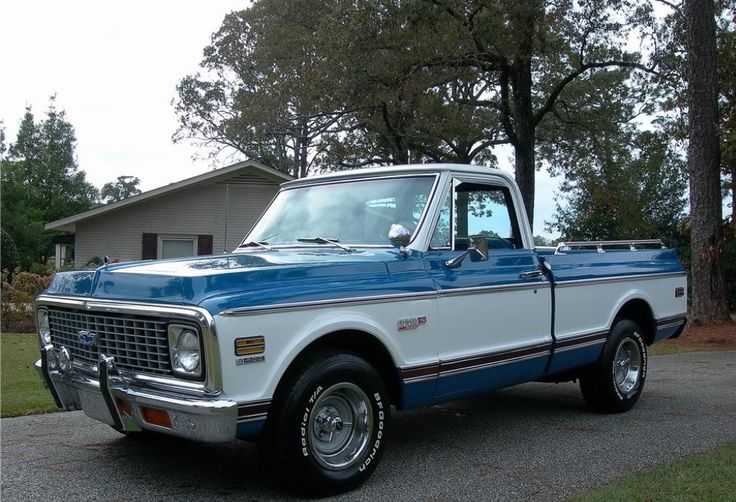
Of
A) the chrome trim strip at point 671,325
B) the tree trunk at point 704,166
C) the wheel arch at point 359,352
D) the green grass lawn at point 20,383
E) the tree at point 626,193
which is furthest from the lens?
the tree at point 626,193

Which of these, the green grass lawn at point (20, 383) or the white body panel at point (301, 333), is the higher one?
the white body panel at point (301, 333)

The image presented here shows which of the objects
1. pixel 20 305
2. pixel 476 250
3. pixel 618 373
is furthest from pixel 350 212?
pixel 20 305

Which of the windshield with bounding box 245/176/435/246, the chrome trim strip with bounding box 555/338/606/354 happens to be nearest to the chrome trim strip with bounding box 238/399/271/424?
the windshield with bounding box 245/176/435/246

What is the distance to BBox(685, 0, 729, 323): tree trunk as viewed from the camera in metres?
15.2

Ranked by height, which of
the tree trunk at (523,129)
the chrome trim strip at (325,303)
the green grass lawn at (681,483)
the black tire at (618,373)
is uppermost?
the tree trunk at (523,129)

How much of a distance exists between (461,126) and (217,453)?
20.8 m

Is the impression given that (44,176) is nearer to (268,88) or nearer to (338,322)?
(268,88)

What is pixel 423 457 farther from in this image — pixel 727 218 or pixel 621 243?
pixel 727 218

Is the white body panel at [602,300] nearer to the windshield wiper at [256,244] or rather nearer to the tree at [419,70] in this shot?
the windshield wiper at [256,244]

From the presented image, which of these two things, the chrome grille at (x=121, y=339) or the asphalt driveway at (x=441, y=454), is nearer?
the chrome grille at (x=121, y=339)

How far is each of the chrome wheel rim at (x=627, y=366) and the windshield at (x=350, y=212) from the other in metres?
2.83

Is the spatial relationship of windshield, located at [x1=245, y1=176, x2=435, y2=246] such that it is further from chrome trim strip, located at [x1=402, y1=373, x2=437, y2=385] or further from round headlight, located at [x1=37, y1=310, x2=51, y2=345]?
round headlight, located at [x1=37, y1=310, x2=51, y2=345]

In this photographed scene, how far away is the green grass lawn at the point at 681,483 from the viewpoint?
13.8 feet

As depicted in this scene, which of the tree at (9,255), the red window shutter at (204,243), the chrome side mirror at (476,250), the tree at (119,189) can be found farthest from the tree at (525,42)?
the tree at (119,189)
